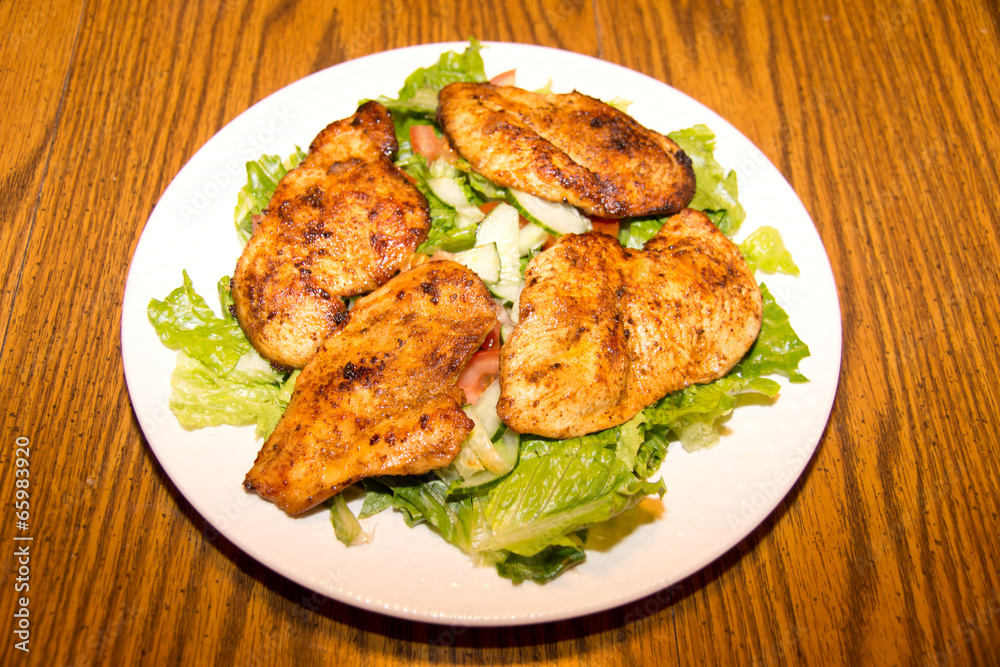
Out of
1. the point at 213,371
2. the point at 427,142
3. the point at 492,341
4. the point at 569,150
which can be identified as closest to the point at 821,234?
the point at 569,150

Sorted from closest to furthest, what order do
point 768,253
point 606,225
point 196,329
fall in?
point 196,329 → point 768,253 → point 606,225

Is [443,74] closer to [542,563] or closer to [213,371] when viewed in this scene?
[213,371]

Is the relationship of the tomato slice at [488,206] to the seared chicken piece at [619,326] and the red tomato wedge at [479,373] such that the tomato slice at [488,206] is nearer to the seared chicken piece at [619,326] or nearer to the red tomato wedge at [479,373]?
the seared chicken piece at [619,326]

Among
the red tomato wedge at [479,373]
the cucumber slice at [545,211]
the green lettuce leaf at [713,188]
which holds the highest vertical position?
the green lettuce leaf at [713,188]

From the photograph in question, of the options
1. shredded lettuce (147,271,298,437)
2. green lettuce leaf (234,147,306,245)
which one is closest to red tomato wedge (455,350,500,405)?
shredded lettuce (147,271,298,437)

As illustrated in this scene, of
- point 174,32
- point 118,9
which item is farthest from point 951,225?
point 118,9

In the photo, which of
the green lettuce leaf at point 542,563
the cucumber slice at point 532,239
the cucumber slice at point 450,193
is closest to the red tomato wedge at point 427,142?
the cucumber slice at point 450,193

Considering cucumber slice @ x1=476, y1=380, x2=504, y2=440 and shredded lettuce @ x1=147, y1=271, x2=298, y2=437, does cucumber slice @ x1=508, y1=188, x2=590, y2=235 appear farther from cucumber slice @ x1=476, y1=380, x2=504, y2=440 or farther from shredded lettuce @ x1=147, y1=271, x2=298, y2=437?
shredded lettuce @ x1=147, y1=271, x2=298, y2=437
